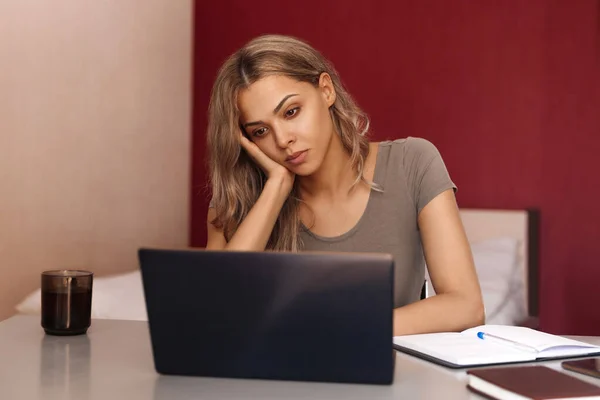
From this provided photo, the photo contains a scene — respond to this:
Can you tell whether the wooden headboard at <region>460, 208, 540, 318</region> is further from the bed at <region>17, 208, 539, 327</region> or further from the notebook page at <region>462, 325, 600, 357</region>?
the notebook page at <region>462, 325, 600, 357</region>

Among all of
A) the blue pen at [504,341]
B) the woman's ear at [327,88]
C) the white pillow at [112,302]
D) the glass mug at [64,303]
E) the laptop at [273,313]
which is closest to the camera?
the laptop at [273,313]

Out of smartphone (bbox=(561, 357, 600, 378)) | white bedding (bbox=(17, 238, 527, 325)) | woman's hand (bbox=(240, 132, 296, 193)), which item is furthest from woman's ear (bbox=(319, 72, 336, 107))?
smartphone (bbox=(561, 357, 600, 378))

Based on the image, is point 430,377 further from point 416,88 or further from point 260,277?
point 416,88

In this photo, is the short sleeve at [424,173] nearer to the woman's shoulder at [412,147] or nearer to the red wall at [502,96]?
the woman's shoulder at [412,147]

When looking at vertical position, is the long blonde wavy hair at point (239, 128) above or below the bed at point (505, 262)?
above

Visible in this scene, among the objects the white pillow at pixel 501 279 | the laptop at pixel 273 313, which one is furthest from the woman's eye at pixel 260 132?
the white pillow at pixel 501 279

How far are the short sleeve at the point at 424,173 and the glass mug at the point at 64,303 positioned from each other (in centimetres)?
85

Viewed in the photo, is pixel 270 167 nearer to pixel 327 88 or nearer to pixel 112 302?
pixel 327 88

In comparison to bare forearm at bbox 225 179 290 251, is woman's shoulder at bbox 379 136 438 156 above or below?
above

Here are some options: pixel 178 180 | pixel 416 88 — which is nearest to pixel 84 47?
pixel 178 180

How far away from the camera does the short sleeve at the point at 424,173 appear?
5.95ft

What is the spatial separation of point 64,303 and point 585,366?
2.84 feet

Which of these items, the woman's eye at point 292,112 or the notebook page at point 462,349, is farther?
the woman's eye at point 292,112

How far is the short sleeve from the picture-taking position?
1.81 m
